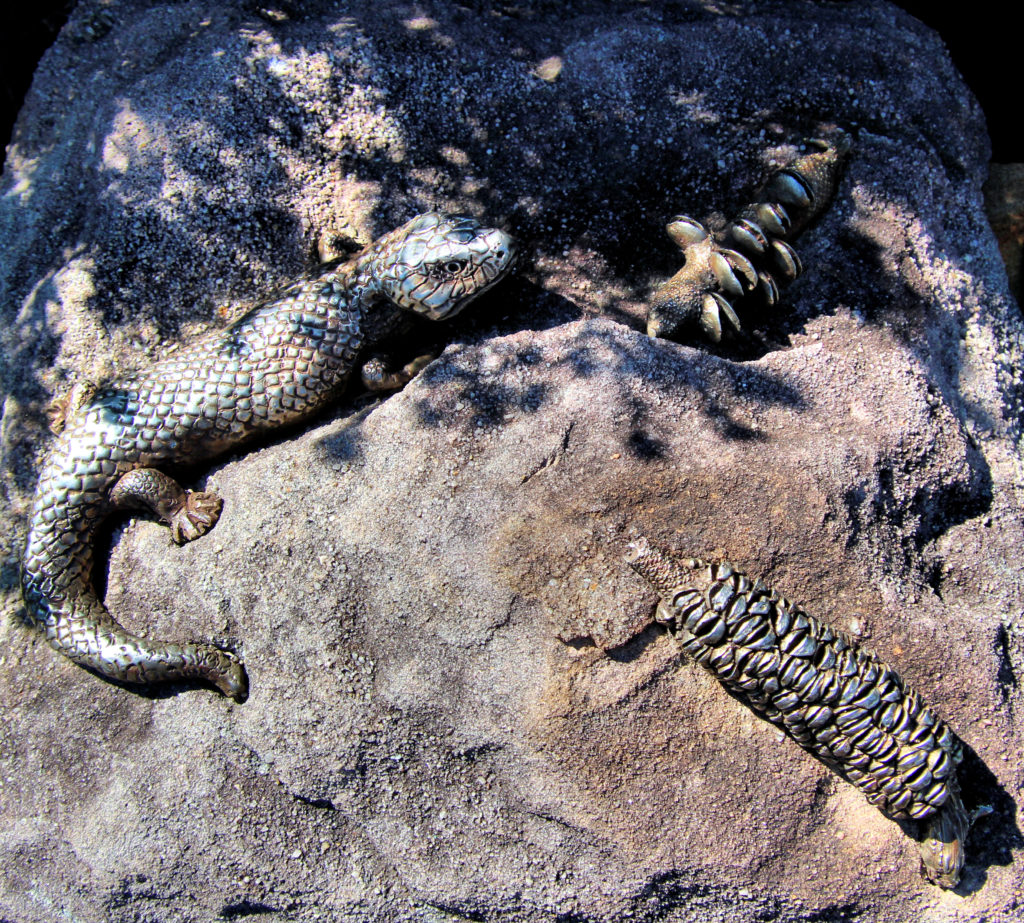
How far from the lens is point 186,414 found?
12.0ft

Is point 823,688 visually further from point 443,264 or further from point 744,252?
point 443,264

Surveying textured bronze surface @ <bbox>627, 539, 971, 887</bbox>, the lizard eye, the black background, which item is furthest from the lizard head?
the black background

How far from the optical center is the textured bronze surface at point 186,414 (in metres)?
3.62

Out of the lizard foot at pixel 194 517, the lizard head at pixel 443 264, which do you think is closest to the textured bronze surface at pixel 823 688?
the lizard head at pixel 443 264

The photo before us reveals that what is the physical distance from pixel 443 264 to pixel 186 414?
138cm

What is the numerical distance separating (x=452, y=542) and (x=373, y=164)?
216 centimetres

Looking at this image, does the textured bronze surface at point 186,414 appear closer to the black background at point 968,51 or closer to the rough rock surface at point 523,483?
the rough rock surface at point 523,483

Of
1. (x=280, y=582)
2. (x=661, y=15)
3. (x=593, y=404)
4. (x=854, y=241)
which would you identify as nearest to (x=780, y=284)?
(x=854, y=241)

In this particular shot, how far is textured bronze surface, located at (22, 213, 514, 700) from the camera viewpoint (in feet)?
11.9

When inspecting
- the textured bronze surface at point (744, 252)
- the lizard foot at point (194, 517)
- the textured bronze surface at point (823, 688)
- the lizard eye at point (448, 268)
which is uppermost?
the textured bronze surface at point (744, 252)

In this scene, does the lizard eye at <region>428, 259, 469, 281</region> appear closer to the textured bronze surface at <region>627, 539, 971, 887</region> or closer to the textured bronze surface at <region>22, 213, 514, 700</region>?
the textured bronze surface at <region>22, 213, 514, 700</region>

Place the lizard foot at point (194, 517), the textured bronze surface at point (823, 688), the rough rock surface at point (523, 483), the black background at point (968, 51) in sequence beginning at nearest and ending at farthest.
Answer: the textured bronze surface at point (823, 688) < the rough rock surface at point (523, 483) < the lizard foot at point (194, 517) < the black background at point (968, 51)

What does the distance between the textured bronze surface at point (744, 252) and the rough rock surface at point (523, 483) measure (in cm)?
18

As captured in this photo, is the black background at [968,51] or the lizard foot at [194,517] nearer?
the lizard foot at [194,517]
